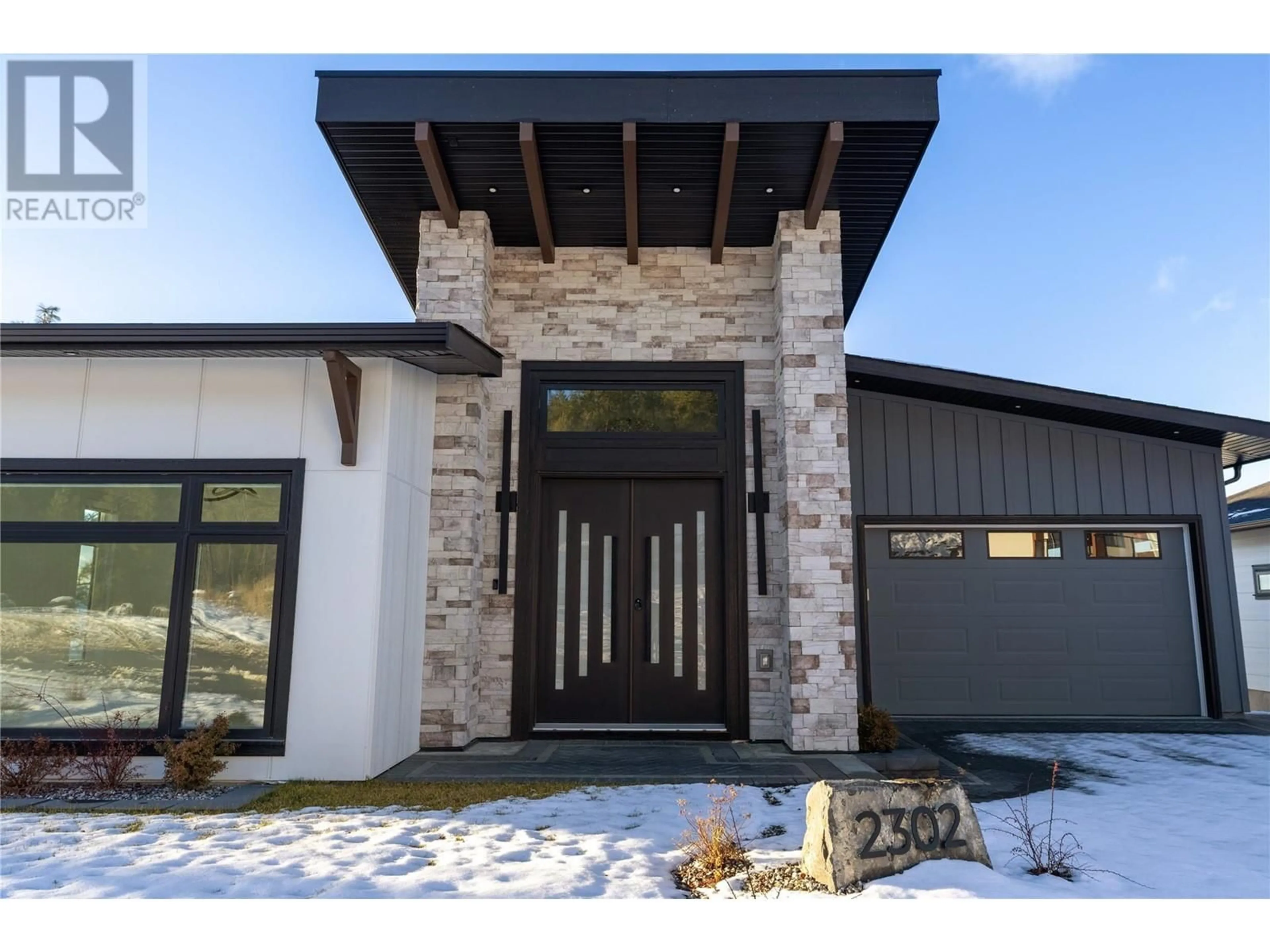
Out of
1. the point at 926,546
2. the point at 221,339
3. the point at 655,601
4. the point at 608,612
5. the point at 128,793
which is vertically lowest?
the point at 128,793

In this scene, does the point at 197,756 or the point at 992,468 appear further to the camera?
the point at 992,468

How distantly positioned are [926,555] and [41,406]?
8360mm

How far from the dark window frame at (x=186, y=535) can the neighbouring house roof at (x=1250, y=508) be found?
31.6ft

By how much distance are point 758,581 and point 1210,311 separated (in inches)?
856

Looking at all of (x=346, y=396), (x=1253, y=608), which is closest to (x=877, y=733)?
(x=346, y=396)

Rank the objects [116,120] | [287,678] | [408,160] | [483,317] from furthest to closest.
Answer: [483,317], [408,160], [116,120], [287,678]

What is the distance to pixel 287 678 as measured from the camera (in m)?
5.33

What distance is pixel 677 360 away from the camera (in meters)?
7.30

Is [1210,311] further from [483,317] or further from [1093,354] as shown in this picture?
[483,317]

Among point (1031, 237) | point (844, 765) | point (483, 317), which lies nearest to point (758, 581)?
point (844, 765)

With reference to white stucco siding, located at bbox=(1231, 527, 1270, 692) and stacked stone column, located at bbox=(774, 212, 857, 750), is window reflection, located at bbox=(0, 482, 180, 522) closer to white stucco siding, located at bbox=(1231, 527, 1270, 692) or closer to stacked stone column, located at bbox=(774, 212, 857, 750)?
stacked stone column, located at bbox=(774, 212, 857, 750)

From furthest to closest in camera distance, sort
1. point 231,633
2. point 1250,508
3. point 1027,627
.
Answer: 1. point 1250,508
2. point 1027,627
3. point 231,633

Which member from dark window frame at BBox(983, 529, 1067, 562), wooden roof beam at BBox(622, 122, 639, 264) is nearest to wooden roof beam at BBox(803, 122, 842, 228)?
wooden roof beam at BBox(622, 122, 639, 264)
